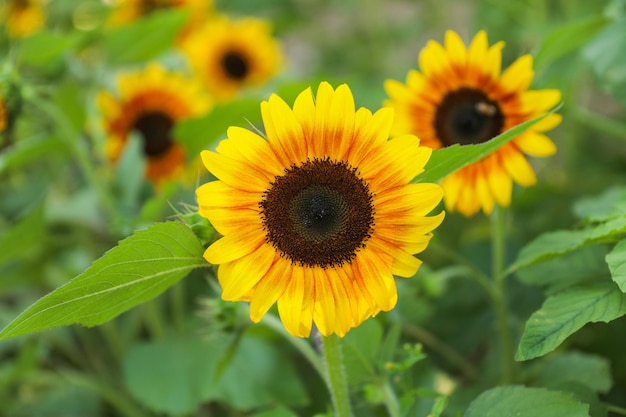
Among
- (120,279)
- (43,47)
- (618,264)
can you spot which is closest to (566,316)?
(618,264)

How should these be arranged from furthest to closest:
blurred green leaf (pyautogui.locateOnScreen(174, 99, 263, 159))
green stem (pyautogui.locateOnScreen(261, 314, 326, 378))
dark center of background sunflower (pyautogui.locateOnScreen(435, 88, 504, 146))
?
1. blurred green leaf (pyautogui.locateOnScreen(174, 99, 263, 159))
2. dark center of background sunflower (pyautogui.locateOnScreen(435, 88, 504, 146))
3. green stem (pyautogui.locateOnScreen(261, 314, 326, 378))

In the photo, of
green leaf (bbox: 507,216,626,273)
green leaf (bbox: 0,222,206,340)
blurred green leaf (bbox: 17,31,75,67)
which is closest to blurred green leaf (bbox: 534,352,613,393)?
green leaf (bbox: 507,216,626,273)

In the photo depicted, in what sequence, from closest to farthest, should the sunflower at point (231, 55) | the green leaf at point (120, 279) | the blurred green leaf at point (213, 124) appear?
the green leaf at point (120, 279) < the blurred green leaf at point (213, 124) < the sunflower at point (231, 55)

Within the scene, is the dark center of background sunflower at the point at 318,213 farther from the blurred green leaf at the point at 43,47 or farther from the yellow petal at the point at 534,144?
the blurred green leaf at the point at 43,47

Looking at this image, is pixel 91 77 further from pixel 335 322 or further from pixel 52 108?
pixel 335 322

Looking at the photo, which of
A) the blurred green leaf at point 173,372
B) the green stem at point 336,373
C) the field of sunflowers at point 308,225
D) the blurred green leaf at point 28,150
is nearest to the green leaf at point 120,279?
the field of sunflowers at point 308,225

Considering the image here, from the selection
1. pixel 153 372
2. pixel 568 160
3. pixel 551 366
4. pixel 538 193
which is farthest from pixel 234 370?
pixel 568 160

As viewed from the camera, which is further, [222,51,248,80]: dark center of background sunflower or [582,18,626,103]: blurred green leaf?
[222,51,248,80]: dark center of background sunflower

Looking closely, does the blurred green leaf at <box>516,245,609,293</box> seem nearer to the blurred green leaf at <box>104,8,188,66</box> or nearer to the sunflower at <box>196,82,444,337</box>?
the sunflower at <box>196,82,444,337</box>
